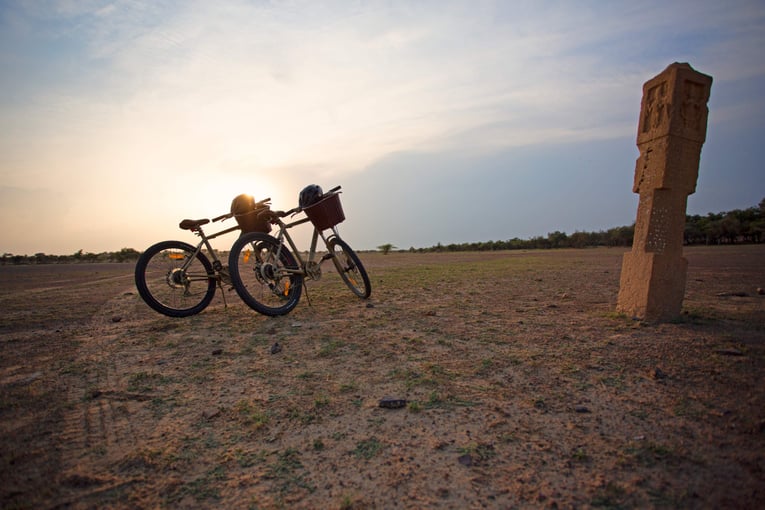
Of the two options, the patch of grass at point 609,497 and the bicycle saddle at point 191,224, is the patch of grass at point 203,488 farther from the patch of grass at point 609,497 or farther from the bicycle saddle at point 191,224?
the bicycle saddle at point 191,224

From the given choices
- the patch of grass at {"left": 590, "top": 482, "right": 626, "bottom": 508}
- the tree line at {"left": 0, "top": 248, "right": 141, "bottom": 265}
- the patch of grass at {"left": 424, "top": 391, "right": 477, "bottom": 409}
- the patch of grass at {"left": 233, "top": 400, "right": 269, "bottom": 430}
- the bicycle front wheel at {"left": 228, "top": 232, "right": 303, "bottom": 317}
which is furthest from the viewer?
the tree line at {"left": 0, "top": 248, "right": 141, "bottom": 265}

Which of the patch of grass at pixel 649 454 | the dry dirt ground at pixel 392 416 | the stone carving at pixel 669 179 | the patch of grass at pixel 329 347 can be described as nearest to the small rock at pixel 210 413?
the dry dirt ground at pixel 392 416

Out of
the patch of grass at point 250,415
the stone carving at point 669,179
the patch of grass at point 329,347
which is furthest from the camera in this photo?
the stone carving at point 669,179

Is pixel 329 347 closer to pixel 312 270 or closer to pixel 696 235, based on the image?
pixel 312 270

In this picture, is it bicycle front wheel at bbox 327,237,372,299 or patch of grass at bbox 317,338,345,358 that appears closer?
patch of grass at bbox 317,338,345,358

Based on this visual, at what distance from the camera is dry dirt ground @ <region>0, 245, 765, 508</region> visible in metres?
1.59

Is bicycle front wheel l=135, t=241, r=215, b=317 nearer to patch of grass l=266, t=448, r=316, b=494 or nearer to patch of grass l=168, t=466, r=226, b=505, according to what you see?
patch of grass l=168, t=466, r=226, b=505

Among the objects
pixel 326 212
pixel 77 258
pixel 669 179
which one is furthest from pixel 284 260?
pixel 77 258

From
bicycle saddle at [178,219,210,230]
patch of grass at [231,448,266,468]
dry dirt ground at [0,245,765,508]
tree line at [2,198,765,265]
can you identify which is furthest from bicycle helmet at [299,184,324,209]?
tree line at [2,198,765,265]

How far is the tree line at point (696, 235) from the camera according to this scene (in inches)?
1205

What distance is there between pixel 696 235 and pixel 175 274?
1689 inches

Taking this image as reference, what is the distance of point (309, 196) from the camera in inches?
228

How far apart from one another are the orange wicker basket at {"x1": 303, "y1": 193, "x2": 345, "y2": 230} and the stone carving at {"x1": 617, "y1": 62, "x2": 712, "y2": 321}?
14.3ft

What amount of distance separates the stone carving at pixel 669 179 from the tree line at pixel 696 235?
25685mm
